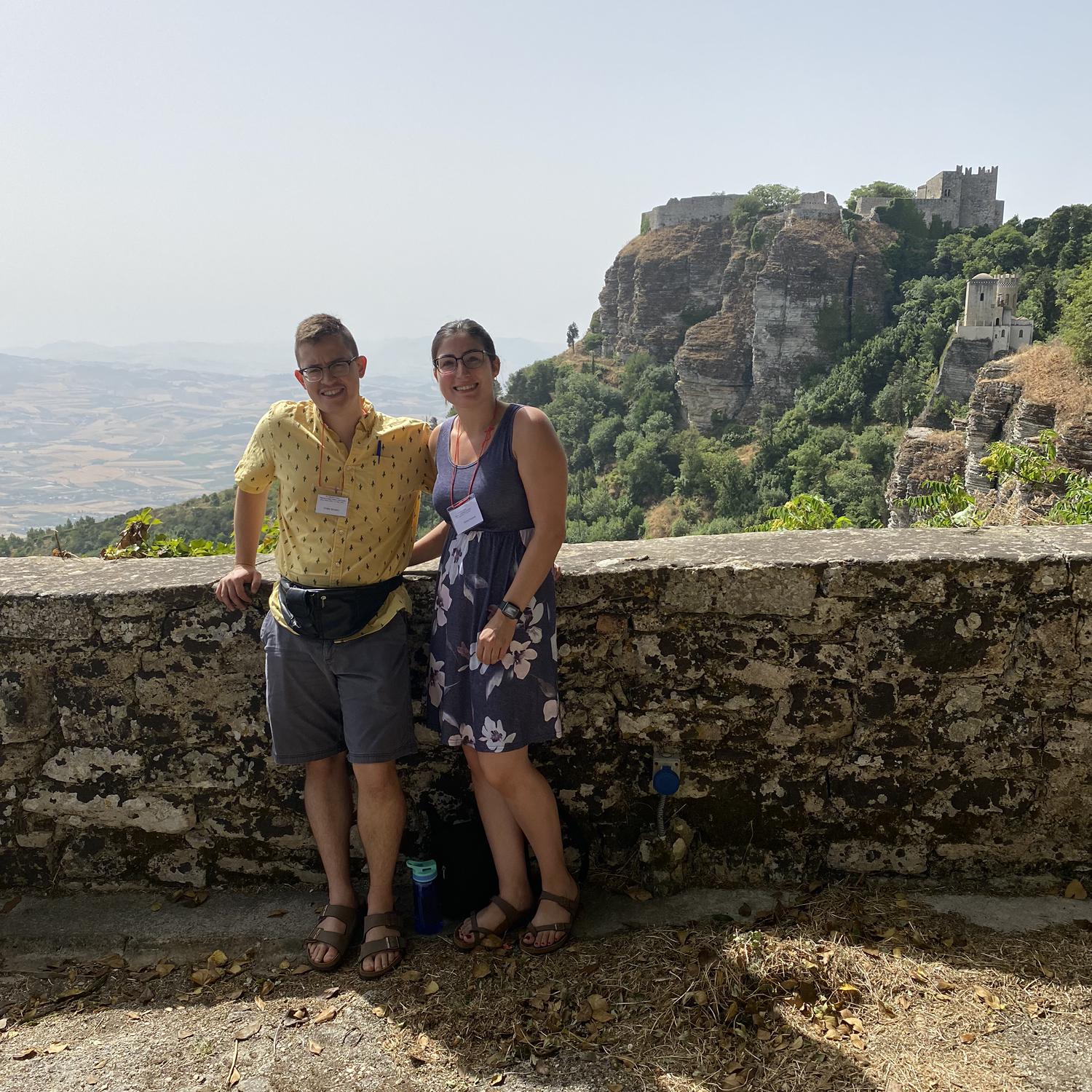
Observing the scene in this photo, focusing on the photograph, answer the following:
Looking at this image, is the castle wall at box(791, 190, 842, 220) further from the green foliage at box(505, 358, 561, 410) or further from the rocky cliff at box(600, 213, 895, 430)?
the green foliage at box(505, 358, 561, 410)

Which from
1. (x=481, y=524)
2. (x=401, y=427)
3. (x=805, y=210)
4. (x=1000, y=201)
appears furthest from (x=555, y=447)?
(x=1000, y=201)

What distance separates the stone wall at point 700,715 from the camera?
83.4 inches

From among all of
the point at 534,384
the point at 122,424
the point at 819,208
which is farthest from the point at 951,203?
the point at 122,424

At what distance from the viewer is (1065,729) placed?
214 cm

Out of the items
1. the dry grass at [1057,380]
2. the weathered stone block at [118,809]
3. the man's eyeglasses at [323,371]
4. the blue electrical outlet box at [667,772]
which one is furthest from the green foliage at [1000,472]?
the dry grass at [1057,380]

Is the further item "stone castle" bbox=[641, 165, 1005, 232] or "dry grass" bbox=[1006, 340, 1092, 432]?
"stone castle" bbox=[641, 165, 1005, 232]

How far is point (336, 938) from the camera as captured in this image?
2.11 m

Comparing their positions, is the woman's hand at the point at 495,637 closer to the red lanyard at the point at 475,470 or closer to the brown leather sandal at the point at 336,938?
the red lanyard at the point at 475,470

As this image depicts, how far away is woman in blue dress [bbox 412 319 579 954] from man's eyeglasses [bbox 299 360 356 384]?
8.6 inches

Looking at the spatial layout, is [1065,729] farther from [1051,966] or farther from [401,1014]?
[401,1014]

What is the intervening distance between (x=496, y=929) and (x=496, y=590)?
81 centimetres

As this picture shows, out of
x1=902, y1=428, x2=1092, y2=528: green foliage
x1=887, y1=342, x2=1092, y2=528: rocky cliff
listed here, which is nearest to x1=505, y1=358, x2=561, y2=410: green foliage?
x1=887, y1=342, x2=1092, y2=528: rocky cliff

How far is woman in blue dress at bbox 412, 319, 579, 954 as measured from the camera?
1957 millimetres

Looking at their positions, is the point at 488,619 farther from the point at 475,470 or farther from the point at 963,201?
the point at 963,201
